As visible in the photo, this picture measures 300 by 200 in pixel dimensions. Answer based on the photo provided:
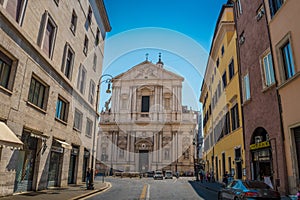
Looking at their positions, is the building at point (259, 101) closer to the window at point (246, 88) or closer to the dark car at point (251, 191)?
the window at point (246, 88)

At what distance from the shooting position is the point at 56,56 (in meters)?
16.7

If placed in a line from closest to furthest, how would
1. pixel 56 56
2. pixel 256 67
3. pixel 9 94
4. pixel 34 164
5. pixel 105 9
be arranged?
1. pixel 9 94
2. pixel 34 164
3. pixel 256 67
4. pixel 56 56
5. pixel 105 9

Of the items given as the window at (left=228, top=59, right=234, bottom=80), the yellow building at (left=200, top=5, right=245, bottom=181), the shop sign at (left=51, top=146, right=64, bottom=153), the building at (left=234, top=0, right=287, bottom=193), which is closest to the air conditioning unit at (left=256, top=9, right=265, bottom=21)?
the building at (left=234, top=0, right=287, bottom=193)

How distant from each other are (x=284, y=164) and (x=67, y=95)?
14.9 m

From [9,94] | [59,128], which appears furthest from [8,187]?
[59,128]

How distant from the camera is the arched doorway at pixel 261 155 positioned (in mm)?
13844

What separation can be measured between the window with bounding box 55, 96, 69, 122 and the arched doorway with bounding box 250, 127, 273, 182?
13.5 m

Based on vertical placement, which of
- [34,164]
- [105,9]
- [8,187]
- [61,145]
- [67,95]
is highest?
[105,9]

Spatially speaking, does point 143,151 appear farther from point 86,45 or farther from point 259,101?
point 259,101

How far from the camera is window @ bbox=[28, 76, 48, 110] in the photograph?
13.7m

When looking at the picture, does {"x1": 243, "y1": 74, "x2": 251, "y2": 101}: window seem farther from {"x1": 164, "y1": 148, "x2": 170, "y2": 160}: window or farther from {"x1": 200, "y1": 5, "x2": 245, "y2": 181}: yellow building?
{"x1": 164, "y1": 148, "x2": 170, "y2": 160}: window

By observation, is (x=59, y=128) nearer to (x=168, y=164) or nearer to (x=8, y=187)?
(x=8, y=187)

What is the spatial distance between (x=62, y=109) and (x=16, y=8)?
8143 mm

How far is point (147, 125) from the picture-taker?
54375 mm
